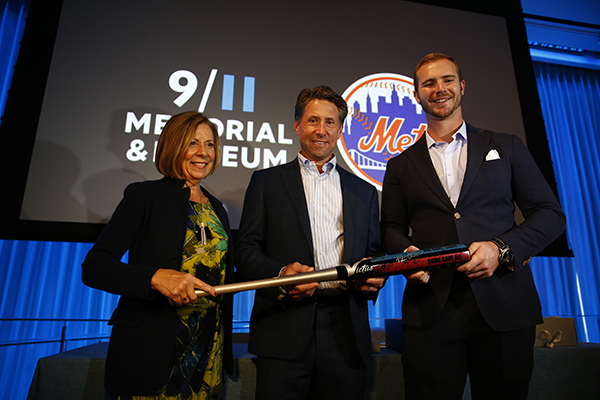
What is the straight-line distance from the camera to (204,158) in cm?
171

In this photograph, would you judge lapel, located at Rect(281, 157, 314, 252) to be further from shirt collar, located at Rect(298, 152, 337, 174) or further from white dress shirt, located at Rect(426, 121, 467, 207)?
white dress shirt, located at Rect(426, 121, 467, 207)

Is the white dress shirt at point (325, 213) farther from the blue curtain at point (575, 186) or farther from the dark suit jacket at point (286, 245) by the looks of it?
the blue curtain at point (575, 186)

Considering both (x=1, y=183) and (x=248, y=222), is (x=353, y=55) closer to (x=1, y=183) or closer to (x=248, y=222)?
(x=248, y=222)

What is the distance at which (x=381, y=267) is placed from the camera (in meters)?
1.28

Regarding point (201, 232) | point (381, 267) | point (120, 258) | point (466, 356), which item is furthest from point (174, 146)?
point (466, 356)

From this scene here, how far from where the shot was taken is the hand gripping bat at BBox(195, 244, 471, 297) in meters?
1.21

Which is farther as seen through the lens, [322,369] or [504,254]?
[322,369]

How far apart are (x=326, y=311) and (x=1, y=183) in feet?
8.67

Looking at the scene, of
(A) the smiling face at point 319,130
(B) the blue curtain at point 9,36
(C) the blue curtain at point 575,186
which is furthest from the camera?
(C) the blue curtain at point 575,186

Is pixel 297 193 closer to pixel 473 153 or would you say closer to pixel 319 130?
pixel 319 130

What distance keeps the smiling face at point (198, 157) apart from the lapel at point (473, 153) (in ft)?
3.74

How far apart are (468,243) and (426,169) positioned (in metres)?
0.37

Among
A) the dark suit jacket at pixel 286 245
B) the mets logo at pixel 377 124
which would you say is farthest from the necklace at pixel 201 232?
the mets logo at pixel 377 124

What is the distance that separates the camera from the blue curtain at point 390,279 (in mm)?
3717
